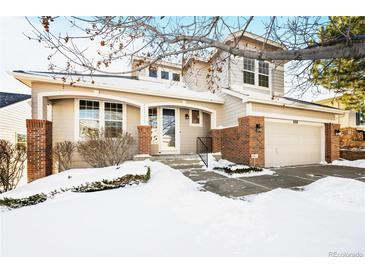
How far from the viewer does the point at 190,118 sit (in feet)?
31.4

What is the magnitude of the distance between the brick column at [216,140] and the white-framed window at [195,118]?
107 centimetres

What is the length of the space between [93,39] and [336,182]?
20.8 feet

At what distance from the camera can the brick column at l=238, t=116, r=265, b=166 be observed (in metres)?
7.40

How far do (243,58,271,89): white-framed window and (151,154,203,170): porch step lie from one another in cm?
570

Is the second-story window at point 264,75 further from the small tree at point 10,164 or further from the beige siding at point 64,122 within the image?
the small tree at point 10,164

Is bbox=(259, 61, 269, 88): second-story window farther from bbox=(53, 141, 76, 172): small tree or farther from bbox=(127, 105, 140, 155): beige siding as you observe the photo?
bbox=(53, 141, 76, 172): small tree

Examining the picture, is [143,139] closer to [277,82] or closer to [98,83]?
[98,83]

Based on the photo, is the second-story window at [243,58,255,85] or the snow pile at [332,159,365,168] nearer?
the snow pile at [332,159,365,168]

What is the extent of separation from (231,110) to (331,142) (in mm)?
5952

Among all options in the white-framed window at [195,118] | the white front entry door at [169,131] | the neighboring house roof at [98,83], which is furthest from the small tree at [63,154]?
the white-framed window at [195,118]

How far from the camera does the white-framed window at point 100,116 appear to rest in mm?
7488

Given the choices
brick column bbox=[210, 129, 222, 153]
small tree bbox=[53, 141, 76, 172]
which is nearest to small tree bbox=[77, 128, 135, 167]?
small tree bbox=[53, 141, 76, 172]

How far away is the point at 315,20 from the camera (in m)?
3.22

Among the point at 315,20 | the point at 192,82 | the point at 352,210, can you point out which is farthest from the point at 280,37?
the point at 192,82
